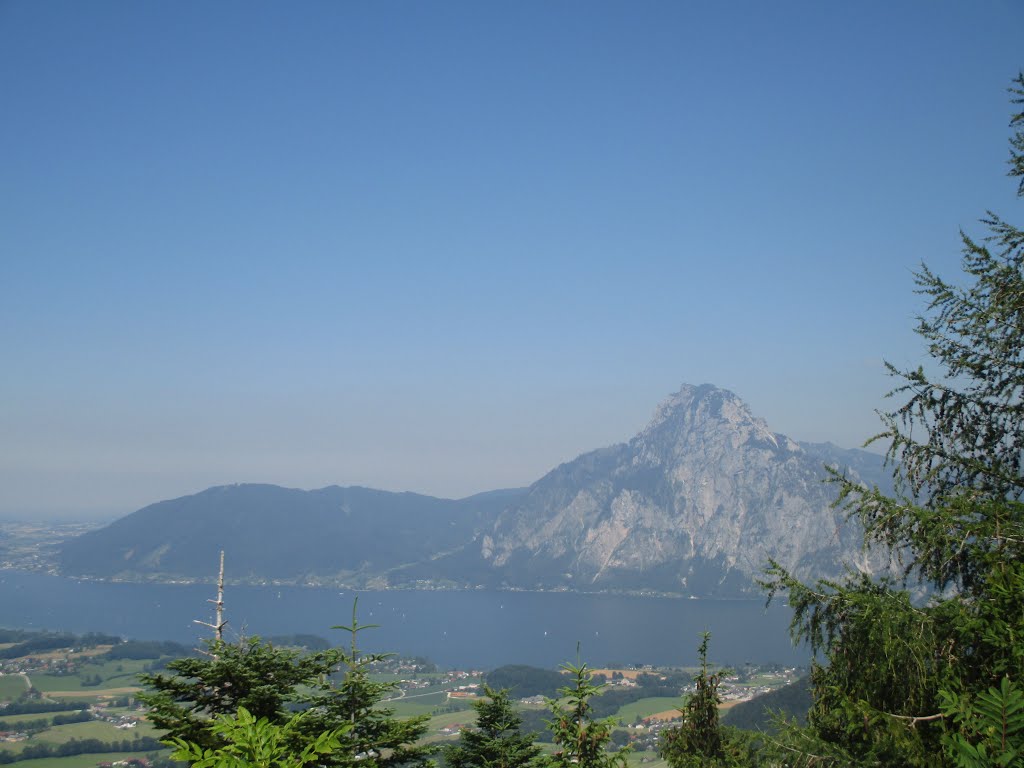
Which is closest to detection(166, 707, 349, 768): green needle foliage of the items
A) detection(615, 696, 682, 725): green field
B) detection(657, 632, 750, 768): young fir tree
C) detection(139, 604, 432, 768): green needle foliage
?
detection(139, 604, 432, 768): green needle foliage

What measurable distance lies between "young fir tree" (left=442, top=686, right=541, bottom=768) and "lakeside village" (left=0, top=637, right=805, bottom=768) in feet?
184

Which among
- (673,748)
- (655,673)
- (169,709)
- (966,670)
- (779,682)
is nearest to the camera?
(966,670)

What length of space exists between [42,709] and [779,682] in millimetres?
115267

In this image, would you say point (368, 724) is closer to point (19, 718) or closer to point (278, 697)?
point (278, 697)

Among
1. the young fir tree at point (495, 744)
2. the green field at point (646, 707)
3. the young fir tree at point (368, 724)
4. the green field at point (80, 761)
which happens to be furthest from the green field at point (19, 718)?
the young fir tree at point (368, 724)

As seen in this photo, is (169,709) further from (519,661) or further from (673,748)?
(519,661)

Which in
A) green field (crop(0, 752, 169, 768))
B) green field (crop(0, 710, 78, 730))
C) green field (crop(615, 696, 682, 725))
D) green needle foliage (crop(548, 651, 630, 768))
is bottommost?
green field (crop(615, 696, 682, 725))

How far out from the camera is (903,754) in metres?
6.97

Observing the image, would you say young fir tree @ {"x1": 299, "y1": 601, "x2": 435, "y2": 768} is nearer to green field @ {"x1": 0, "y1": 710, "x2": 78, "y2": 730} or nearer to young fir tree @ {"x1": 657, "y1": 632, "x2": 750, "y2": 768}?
young fir tree @ {"x1": 657, "y1": 632, "x2": 750, "y2": 768}

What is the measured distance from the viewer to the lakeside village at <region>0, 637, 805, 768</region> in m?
82.6

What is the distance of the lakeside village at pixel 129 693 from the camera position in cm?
8262

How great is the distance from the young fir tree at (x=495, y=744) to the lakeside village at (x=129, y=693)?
2211 inches

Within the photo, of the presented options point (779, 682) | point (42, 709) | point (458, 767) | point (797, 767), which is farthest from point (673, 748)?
point (779, 682)

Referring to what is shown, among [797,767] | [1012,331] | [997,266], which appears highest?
[997,266]
